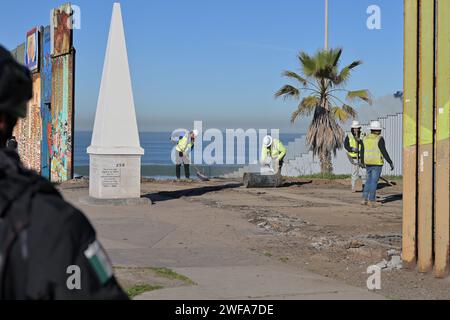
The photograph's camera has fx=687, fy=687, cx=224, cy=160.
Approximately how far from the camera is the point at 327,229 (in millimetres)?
11547

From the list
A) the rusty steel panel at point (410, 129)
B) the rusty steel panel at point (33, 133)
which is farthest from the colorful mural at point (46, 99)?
the rusty steel panel at point (410, 129)

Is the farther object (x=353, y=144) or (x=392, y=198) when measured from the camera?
(x=353, y=144)

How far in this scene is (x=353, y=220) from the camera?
1285 centimetres

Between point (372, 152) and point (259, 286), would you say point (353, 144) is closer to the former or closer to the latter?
point (372, 152)

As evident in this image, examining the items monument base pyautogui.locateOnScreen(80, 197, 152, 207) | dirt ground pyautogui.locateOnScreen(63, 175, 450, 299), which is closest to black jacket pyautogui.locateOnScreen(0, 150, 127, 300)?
dirt ground pyautogui.locateOnScreen(63, 175, 450, 299)

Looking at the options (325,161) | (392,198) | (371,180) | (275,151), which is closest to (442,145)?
(371,180)

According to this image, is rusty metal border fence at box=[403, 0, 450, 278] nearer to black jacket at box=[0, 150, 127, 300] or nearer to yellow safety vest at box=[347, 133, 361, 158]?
black jacket at box=[0, 150, 127, 300]

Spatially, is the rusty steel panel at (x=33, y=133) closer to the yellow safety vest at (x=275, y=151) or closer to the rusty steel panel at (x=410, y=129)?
the yellow safety vest at (x=275, y=151)

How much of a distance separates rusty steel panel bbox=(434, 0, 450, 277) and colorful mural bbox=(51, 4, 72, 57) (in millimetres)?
18092

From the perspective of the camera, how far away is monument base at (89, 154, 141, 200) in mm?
14617

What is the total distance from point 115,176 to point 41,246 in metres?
12.9

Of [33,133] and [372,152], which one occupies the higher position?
[33,133]

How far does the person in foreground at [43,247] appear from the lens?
193 cm
